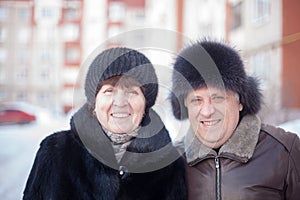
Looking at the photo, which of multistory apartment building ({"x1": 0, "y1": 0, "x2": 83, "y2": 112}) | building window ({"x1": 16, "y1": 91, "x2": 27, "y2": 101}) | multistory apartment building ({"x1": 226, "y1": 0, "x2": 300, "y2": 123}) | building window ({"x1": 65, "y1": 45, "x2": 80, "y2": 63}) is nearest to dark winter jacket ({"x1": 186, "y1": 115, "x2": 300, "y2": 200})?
multistory apartment building ({"x1": 226, "y1": 0, "x2": 300, "y2": 123})

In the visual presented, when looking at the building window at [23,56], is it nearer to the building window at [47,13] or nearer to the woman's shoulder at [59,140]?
the building window at [47,13]

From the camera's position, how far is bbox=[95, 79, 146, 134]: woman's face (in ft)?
6.05

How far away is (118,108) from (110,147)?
0.18 m

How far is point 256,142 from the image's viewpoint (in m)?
2.04

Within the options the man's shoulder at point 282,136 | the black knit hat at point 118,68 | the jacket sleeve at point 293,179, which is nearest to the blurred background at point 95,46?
the black knit hat at point 118,68

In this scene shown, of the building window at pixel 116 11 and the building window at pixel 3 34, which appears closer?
the building window at pixel 3 34

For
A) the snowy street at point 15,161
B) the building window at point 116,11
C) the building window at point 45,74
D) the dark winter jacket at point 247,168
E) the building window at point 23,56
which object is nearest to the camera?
the dark winter jacket at point 247,168

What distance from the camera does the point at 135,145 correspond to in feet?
6.21

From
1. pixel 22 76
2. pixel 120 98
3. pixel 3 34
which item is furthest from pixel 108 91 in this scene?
pixel 3 34

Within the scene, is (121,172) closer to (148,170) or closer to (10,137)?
(148,170)

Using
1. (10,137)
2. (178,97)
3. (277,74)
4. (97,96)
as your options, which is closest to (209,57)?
(178,97)

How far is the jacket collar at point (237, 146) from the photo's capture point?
200 centimetres

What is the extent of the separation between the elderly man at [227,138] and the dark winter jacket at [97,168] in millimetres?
191

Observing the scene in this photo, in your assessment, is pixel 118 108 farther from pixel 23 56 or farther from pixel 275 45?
pixel 23 56
